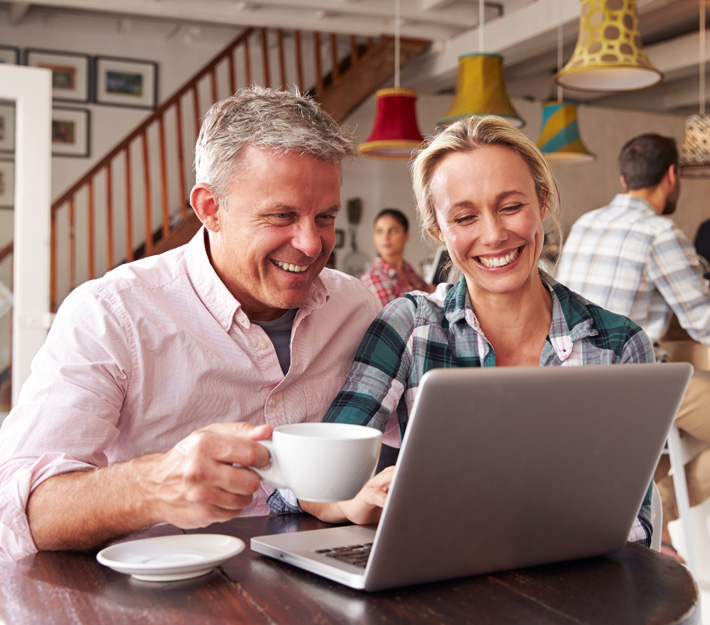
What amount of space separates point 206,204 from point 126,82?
5.99 meters

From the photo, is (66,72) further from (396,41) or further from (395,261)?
(395,261)

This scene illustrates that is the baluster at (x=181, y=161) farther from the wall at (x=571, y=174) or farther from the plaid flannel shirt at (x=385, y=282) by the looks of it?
the plaid flannel shirt at (x=385, y=282)

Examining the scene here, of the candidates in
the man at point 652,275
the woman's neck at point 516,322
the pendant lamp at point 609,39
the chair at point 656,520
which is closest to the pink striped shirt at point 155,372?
the woman's neck at point 516,322

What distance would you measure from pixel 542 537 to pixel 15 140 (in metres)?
3.27

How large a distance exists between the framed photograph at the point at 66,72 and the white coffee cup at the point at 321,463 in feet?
21.4

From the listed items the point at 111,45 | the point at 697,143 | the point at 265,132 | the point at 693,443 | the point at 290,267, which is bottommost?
the point at 693,443

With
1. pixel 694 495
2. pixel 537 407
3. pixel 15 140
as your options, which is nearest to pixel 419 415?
pixel 537 407

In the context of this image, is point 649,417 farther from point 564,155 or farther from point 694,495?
point 564,155

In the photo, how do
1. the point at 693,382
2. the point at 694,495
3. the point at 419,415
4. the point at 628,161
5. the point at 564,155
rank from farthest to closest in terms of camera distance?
the point at 564,155
the point at 628,161
the point at 694,495
the point at 693,382
the point at 419,415

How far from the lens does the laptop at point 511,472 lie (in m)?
0.72

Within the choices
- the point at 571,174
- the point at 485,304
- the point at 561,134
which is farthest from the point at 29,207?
the point at 571,174

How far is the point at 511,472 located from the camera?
776mm

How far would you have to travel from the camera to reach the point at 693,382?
2.66 m

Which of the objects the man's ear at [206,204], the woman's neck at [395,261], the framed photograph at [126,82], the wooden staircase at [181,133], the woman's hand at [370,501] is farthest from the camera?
the framed photograph at [126,82]
